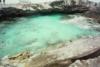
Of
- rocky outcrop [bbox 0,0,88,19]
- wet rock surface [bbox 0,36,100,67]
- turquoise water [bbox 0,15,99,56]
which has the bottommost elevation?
wet rock surface [bbox 0,36,100,67]

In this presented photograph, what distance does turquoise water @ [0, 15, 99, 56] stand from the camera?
3.39m

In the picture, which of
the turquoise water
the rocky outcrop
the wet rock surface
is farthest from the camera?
the rocky outcrop

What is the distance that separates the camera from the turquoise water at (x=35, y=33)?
133 inches

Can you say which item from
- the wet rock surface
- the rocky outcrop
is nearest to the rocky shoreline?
the wet rock surface

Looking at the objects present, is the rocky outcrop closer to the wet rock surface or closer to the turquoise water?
the turquoise water

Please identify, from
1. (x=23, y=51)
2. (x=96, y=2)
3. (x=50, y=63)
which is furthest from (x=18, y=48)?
(x=96, y=2)

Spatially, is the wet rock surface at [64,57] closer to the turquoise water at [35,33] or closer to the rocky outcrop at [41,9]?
the turquoise water at [35,33]

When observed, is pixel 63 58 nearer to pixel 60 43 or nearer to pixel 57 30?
pixel 60 43

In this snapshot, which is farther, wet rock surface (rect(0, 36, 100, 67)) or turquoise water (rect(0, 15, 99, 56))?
turquoise water (rect(0, 15, 99, 56))

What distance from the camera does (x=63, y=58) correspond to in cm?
318

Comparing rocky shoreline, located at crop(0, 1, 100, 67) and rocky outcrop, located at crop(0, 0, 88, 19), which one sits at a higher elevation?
rocky outcrop, located at crop(0, 0, 88, 19)

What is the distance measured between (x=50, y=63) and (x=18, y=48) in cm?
63

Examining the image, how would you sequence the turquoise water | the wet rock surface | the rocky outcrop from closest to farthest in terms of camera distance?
1. the wet rock surface
2. the turquoise water
3. the rocky outcrop

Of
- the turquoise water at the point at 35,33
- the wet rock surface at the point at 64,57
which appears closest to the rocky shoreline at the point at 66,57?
the wet rock surface at the point at 64,57
